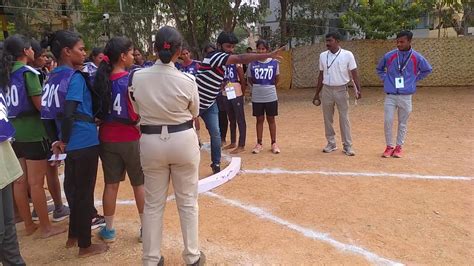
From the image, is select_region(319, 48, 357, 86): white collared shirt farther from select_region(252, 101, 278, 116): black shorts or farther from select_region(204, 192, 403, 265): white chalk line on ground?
select_region(204, 192, 403, 265): white chalk line on ground

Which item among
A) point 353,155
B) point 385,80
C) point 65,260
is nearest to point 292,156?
point 353,155

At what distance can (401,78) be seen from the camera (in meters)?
6.54

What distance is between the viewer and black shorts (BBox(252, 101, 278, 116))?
7077 mm

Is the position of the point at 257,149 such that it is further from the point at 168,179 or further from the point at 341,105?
the point at 168,179

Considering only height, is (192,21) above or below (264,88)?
above

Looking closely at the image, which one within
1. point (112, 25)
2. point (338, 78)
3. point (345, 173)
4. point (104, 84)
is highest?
point (112, 25)

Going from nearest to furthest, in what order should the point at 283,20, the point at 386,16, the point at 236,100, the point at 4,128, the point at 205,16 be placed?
the point at 4,128
the point at 236,100
the point at 205,16
the point at 386,16
the point at 283,20

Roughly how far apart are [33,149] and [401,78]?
521cm

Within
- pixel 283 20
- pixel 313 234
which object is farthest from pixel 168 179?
pixel 283 20

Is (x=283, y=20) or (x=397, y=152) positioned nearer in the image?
(x=397, y=152)

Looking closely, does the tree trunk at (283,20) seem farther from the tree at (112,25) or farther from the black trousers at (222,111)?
the black trousers at (222,111)

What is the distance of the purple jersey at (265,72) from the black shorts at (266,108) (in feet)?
1.15

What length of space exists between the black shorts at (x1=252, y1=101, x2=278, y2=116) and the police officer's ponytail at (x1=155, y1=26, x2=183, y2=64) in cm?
411

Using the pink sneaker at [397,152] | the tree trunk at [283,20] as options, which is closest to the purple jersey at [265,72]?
the pink sneaker at [397,152]
